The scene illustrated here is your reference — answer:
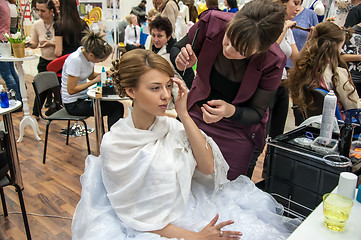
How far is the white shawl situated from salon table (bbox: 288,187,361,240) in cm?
45

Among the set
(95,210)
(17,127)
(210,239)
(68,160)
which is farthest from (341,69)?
(17,127)

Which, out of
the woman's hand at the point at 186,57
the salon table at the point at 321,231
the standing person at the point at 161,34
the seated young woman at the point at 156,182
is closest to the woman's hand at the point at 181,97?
the seated young woman at the point at 156,182

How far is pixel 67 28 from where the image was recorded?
3.71 m

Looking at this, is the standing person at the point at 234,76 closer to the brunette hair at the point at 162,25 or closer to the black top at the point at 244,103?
the black top at the point at 244,103

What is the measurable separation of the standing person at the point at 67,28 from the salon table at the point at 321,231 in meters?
3.23

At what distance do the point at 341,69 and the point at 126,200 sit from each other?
5.74 ft

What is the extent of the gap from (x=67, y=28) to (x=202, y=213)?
122 inches

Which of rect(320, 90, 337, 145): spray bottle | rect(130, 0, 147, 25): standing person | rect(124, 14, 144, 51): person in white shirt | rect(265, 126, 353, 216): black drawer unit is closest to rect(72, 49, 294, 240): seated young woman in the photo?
rect(265, 126, 353, 216): black drawer unit

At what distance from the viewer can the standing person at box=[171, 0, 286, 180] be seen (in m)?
1.24

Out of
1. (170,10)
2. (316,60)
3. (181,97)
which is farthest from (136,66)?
(170,10)

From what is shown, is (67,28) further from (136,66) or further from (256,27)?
(256,27)

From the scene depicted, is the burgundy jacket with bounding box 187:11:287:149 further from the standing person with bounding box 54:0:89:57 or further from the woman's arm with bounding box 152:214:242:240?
the standing person with bounding box 54:0:89:57

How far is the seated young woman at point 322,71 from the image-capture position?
80.7 inches

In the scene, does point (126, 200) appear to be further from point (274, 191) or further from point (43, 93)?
point (43, 93)
